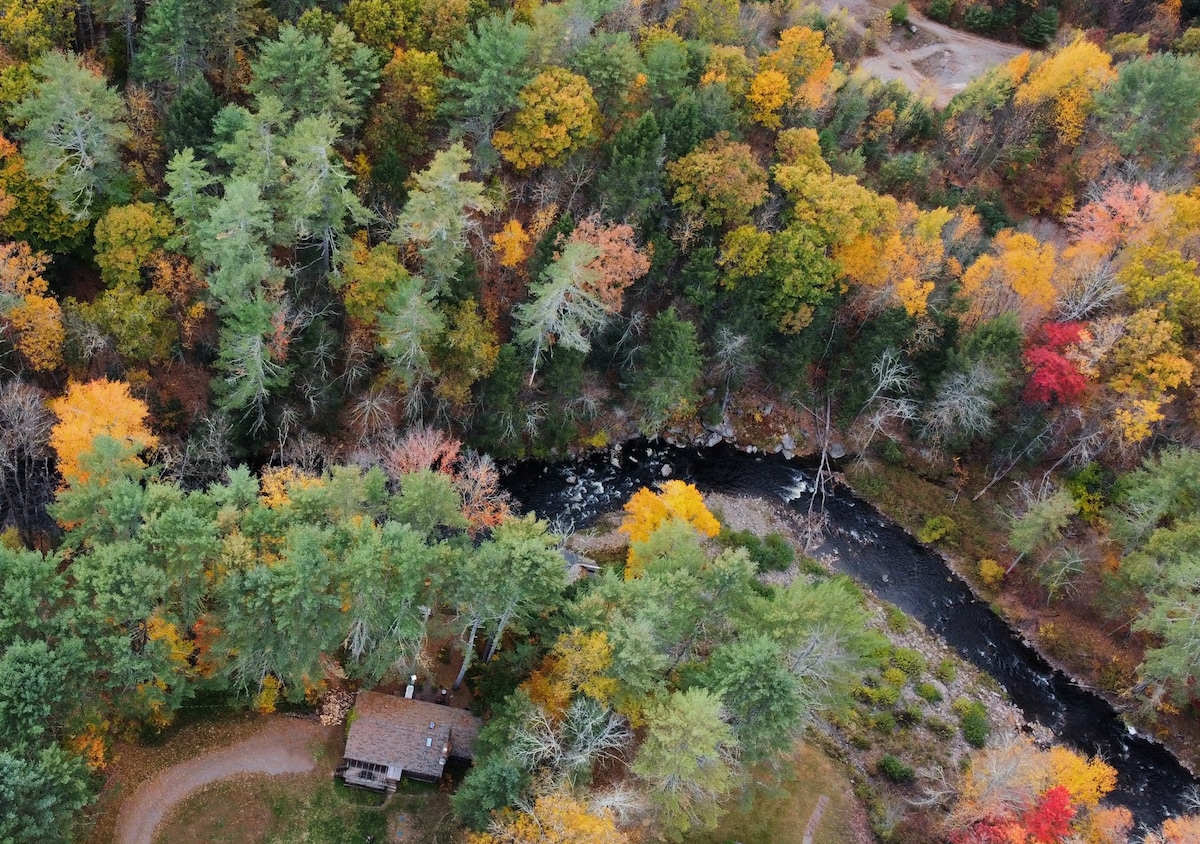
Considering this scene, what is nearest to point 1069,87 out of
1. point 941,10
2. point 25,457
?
point 941,10

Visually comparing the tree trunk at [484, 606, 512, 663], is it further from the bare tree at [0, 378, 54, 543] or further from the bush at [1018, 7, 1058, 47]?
the bush at [1018, 7, 1058, 47]

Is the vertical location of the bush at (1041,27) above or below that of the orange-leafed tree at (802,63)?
above

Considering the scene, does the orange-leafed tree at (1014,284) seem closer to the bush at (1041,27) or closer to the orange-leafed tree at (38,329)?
the bush at (1041,27)

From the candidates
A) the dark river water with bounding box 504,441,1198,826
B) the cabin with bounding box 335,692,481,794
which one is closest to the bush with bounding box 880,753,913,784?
the dark river water with bounding box 504,441,1198,826

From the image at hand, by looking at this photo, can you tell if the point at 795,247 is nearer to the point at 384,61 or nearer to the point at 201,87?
the point at 384,61

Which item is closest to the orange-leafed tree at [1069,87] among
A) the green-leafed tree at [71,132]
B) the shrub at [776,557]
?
the shrub at [776,557]

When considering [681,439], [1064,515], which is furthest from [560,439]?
[1064,515]
